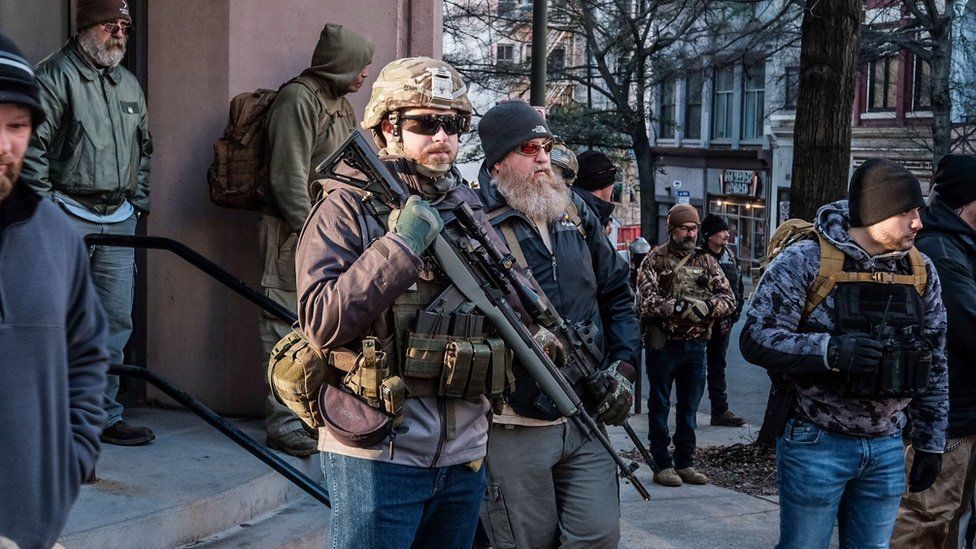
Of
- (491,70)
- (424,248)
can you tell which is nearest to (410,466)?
(424,248)

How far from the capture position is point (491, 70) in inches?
1074

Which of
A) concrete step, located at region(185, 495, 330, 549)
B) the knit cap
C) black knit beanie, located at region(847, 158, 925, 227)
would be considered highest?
black knit beanie, located at region(847, 158, 925, 227)

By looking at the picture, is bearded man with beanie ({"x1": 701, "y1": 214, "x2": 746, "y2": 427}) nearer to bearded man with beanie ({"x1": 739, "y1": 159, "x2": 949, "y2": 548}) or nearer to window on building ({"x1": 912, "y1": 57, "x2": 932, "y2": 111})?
bearded man with beanie ({"x1": 739, "y1": 159, "x2": 949, "y2": 548})

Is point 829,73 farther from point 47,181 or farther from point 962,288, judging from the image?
point 47,181

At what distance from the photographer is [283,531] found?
5.22 meters

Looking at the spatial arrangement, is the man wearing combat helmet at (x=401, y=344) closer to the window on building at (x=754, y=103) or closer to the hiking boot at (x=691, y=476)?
the hiking boot at (x=691, y=476)

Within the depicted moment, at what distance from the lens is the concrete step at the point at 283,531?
5023 mm

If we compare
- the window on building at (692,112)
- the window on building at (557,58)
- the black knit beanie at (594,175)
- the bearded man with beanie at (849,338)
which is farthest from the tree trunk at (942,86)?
the bearded man with beanie at (849,338)

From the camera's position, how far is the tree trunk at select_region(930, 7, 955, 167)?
20.9 metres

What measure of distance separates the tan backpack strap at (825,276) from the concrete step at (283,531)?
2.12 metres

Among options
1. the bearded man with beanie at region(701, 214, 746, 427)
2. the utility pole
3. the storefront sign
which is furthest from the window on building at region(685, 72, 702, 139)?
the utility pole

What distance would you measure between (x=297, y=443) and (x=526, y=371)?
1912 mm

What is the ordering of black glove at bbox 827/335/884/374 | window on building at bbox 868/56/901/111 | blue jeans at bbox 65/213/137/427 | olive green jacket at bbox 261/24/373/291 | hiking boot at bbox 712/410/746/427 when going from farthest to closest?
1. window on building at bbox 868/56/901/111
2. hiking boot at bbox 712/410/746/427
3. olive green jacket at bbox 261/24/373/291
4. blue jeans at bbox 65/213/137/427
5. black glove at bbox 827/335/884/374

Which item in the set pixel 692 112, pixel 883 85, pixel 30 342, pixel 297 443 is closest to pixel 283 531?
pixel 297 443
